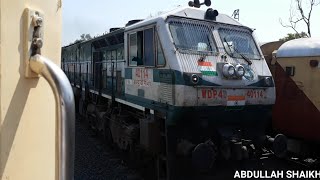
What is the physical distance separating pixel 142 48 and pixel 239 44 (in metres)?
1.78

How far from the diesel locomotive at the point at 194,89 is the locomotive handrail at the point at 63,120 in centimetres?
461

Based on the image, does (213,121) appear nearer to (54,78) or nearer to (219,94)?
(219,94)

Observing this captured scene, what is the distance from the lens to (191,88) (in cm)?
581

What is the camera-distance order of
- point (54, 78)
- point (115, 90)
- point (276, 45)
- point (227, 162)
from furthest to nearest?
point (276, 45) < point (115, 90) < point (227, 162) < point (54, 78)

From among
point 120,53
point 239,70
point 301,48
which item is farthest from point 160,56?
Result: point 301,48

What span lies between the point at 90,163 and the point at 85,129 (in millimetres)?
4313

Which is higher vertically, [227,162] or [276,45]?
[276,45]

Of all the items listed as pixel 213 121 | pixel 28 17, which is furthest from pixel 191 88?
pixel 28 17

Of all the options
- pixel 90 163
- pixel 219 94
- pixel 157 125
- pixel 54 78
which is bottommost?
pixel 90 163

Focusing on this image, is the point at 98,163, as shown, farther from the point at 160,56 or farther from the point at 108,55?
the point at 160,56

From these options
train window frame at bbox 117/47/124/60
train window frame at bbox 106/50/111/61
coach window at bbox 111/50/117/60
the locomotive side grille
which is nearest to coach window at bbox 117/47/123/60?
train window frame at bbox 117/47/124/60

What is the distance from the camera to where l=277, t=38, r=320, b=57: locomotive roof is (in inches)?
307

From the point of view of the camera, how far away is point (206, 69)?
6180mm

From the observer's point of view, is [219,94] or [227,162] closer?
[219,94]
